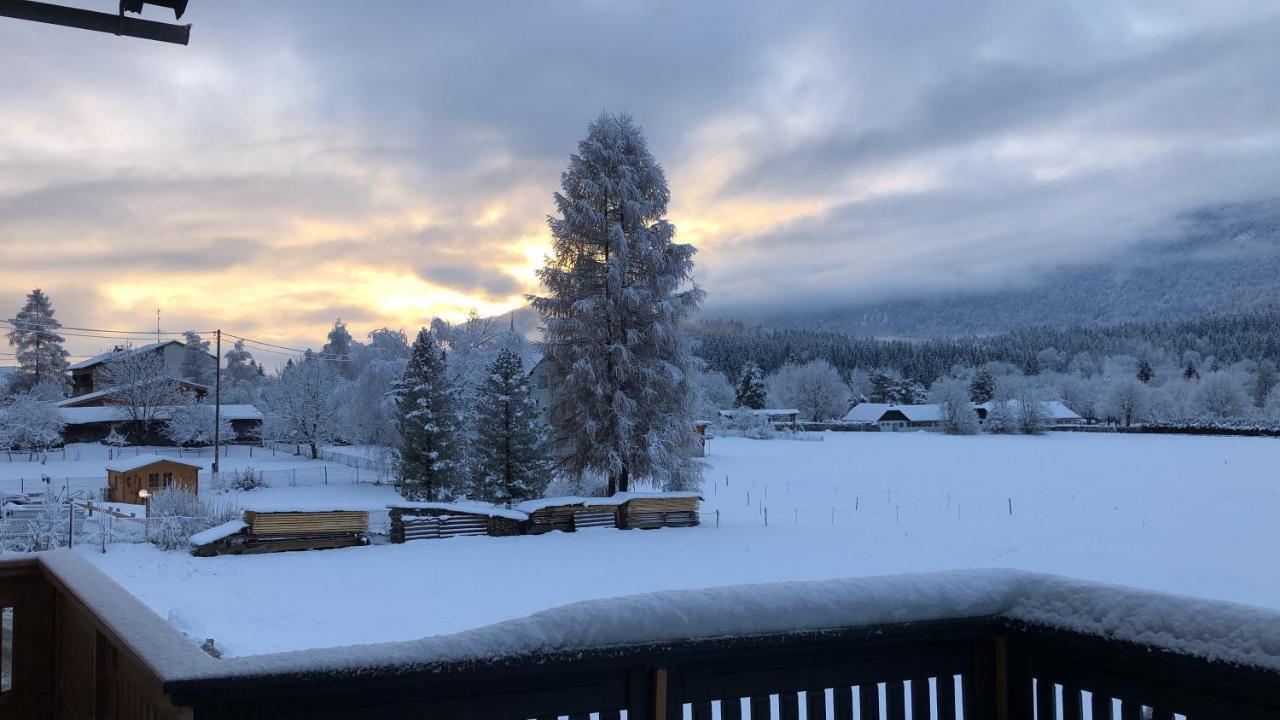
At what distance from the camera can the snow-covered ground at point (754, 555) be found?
1390cm

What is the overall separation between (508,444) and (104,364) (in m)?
50.2

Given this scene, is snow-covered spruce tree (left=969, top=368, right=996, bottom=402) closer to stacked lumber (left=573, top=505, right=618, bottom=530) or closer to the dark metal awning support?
stacked lumber (left=573, top=505, right=618, bottom=530)

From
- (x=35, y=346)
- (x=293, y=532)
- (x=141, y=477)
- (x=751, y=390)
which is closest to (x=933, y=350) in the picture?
(x=751, y=390)

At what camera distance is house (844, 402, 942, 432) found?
100 m

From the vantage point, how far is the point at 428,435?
2838cm

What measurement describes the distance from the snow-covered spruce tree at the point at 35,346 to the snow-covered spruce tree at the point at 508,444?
5471 cm

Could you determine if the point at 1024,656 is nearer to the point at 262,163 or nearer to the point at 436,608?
the point at 436,608

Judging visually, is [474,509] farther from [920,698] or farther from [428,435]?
[920,698]

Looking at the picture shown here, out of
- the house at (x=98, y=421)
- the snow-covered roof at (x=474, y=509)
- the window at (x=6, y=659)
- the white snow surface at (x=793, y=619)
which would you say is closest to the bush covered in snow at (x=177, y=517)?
the snow-covered roof at (x=474, y=509)

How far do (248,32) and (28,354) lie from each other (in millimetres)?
74499

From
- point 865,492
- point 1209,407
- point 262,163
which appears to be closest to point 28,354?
point 262,163

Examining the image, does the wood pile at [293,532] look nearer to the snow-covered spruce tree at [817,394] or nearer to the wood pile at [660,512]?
the wood pile at [660,512]

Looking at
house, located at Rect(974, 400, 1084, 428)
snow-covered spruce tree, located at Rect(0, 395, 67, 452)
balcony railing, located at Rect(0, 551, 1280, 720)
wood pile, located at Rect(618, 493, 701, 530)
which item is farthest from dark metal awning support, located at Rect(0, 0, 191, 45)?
house, located at Rect(974, 400, 1084, 428)

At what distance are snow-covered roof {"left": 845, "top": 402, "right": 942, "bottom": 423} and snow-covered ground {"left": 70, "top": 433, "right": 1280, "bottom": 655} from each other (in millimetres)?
63131
